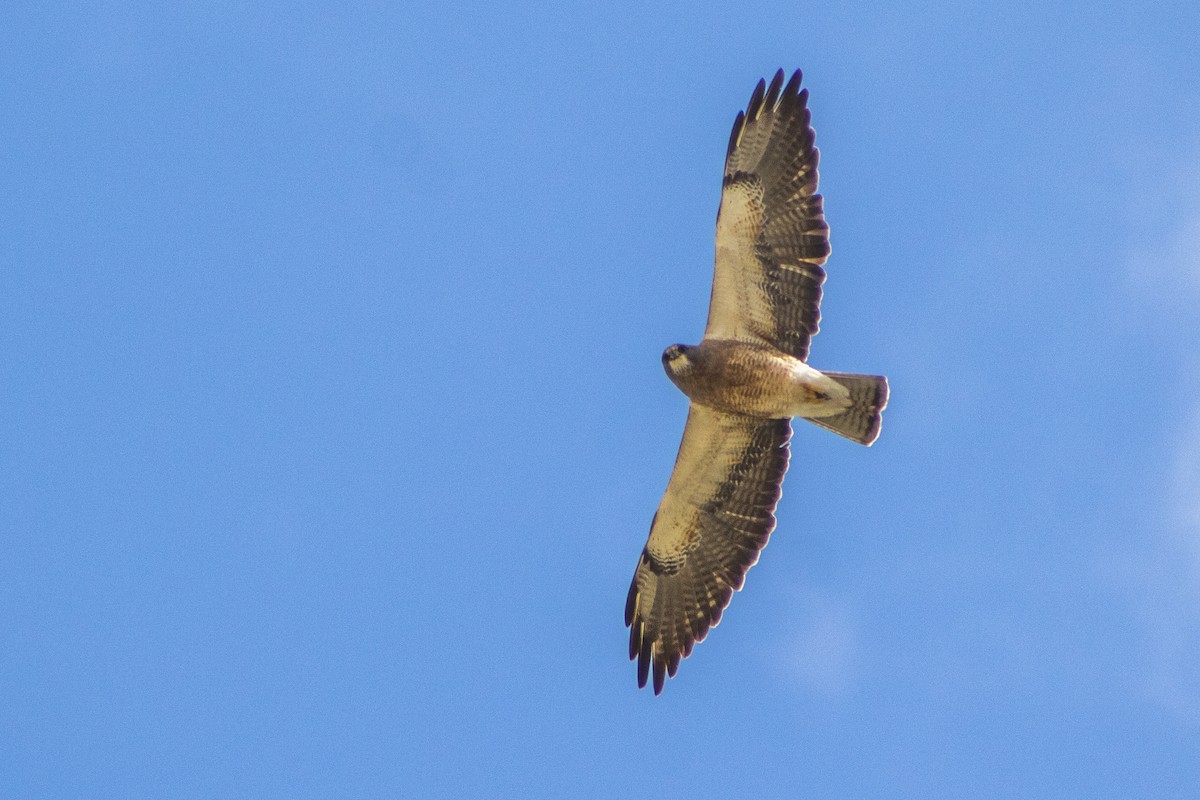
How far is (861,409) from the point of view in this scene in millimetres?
13703

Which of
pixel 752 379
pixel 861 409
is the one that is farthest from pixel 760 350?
pixel 861 409

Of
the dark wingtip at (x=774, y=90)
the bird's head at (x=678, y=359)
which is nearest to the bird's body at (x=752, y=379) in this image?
the bird's head at (x=678, y=359)

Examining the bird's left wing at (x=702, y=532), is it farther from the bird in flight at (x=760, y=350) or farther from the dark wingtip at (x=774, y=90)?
the dark wingtip at (x=774, y=90)

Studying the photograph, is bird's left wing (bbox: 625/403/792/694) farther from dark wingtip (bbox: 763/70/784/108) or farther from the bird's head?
dark wingtip (bbox: 763/70/784/108)

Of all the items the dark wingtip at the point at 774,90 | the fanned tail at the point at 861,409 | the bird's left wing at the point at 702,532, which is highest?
the dark wingtip at the point at 774,90

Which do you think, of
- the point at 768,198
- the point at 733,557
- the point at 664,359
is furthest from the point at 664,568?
the point at 768,198

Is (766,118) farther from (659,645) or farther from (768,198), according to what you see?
(659,645)

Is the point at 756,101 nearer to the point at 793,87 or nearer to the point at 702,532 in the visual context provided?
the point at 793,87

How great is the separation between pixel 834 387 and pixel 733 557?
1.92m

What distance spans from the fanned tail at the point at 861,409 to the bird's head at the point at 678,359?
1.17 meters

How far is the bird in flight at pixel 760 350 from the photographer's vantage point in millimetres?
13492

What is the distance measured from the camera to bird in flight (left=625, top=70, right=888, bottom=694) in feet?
44.3

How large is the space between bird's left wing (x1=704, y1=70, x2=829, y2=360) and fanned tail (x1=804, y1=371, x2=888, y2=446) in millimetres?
483

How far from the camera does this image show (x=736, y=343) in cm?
1380
